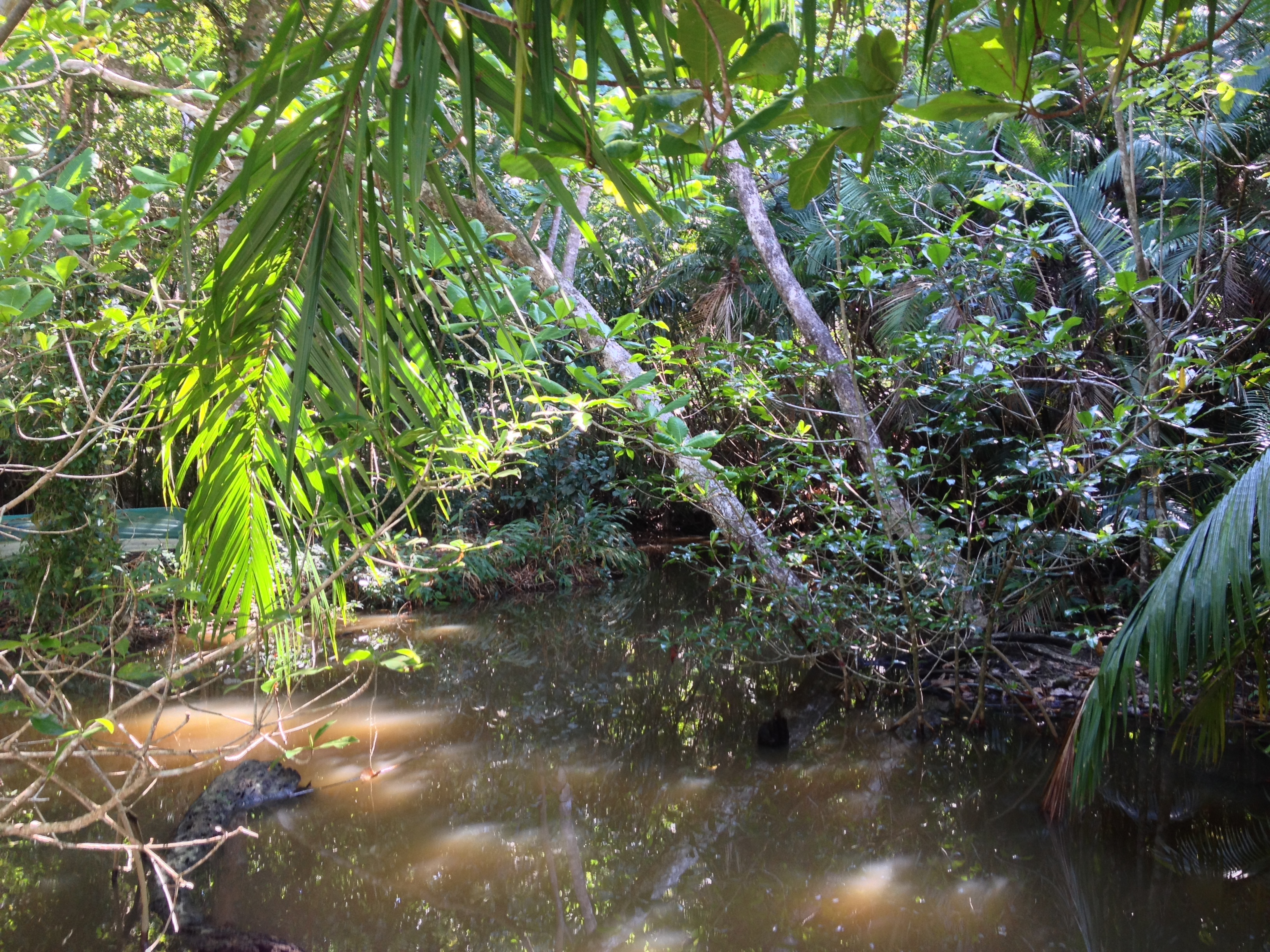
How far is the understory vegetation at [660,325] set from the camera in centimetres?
76

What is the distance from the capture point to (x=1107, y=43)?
0.72m

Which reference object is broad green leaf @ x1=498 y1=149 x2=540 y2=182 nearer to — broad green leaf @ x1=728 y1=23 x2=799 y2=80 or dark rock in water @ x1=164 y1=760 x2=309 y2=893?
broad green leaf @ x1=728 y1=23 x2=799 y2=80

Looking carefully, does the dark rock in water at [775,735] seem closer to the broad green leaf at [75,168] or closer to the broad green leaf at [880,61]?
the broad green leaf at [75,168]

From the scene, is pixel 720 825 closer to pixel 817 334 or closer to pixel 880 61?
pixel 817 334

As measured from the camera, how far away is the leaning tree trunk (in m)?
1.86

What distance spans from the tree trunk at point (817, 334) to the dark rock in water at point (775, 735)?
121cm

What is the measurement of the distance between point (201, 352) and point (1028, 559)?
158 inches

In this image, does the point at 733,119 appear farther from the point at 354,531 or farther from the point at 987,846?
the point at 987,846

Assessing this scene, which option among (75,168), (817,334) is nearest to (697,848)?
(817,334)

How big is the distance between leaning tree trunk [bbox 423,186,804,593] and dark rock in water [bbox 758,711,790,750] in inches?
29.1

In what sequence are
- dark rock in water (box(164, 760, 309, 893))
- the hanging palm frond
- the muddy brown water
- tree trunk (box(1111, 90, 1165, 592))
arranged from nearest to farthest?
the hanging palm frond → the muddy brown water → dark rock in water (box(164, 760, 309, 893)) → tree trunk (box(1111, 90, 1165, 592))

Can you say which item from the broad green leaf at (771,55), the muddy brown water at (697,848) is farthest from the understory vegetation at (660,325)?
the muddy brown water at (697,848)

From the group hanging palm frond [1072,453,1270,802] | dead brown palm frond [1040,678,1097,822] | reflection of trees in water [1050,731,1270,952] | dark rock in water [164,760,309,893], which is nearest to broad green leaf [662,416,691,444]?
hanging palm frond [1072,453,1270,802]

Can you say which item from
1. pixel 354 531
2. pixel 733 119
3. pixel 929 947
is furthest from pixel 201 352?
pixel 929 947
